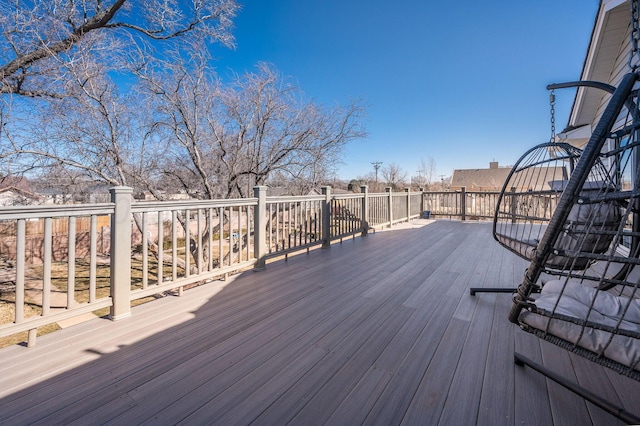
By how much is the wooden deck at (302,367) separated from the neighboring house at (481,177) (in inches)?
1021

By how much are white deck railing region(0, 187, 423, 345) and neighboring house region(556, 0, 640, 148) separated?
355 centimetres

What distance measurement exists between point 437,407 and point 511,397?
0.37 metres

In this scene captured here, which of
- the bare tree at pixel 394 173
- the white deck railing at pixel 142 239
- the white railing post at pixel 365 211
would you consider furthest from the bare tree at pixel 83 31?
the bare tree at pixel 394 173

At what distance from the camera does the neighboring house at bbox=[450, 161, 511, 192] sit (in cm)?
2472

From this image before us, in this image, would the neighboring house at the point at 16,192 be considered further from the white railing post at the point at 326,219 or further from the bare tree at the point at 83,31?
the white railing post at the point at 326,219

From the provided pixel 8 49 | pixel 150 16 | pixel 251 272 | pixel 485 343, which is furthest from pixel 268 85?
pixel 485 343

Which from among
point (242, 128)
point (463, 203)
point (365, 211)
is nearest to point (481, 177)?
point (463, 203)

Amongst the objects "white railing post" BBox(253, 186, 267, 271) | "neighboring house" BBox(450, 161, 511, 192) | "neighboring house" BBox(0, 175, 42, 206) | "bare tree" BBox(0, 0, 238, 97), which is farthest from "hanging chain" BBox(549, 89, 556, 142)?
"neighboring house" BBox(450, 161, 511, 192)

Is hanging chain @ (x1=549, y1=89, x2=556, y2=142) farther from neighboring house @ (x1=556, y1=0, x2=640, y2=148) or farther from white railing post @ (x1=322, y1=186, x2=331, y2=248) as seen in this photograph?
white railing post @ (x1=322, y1=186, x2=331, y2=248)

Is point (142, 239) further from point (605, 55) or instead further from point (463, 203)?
point (463, 203)

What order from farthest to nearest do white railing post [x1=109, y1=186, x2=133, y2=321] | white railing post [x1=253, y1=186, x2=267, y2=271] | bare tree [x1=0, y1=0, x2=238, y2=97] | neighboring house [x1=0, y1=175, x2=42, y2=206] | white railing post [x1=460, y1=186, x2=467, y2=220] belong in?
A: white railing post [x1=460, y1=186, x2=467, y2=220]
neighboring house [x1=0, y1=175, x2=42, y2=206]
bare tree [x1=0, y1=0, x2=238, y2=97]
white railing post [x1=253, y1=186, x2=267, y2=271]
white railing post [x1=109, y1=186, x2=133, y2=321]

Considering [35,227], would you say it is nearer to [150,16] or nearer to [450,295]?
[150,16]

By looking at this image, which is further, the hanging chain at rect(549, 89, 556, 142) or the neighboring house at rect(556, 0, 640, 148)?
the neighboring house at rect(556, 0, 640, 148)

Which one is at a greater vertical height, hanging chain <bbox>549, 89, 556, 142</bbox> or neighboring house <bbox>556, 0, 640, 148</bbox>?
neighboring house <bbox>556, 0, 640, 148</bbox>
